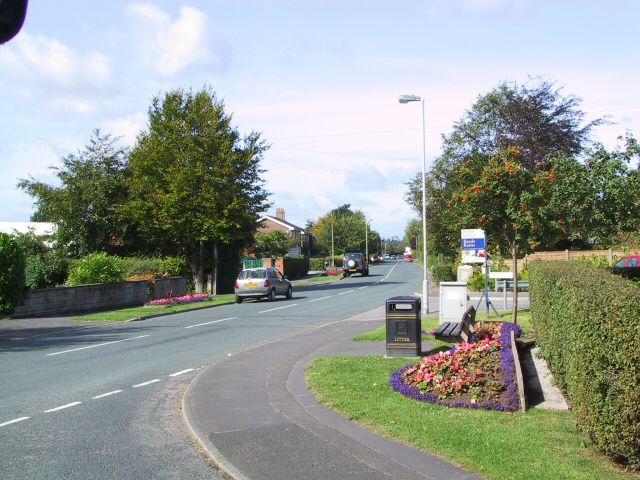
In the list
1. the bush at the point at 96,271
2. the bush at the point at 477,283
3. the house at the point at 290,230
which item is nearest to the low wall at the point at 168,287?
the bush at the point at 96,271

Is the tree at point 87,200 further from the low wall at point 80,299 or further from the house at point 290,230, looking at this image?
the house at point 290,230

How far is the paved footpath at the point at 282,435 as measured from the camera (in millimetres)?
5340

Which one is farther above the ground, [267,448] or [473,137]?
[473,137]

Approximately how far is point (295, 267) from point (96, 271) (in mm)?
34384

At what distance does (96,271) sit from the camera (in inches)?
1123

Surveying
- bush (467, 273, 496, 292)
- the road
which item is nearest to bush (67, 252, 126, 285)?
the road

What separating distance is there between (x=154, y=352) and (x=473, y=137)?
32.4 meters

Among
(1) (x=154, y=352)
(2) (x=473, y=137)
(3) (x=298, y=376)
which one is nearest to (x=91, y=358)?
(1) (x=154, y=352)

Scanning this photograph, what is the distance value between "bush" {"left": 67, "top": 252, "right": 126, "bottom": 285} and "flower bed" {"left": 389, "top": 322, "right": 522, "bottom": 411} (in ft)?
73.5

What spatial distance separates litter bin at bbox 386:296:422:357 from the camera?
11.1 metres

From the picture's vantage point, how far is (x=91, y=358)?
1309 cm

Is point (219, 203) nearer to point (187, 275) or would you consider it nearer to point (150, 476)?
point (187, 275)

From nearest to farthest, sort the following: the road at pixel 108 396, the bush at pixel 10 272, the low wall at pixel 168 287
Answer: the road at pixel 108 396 < the bush at pixel 10 272 < the low wall at pixel 168 287

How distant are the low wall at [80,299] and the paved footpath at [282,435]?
49.6 ft
